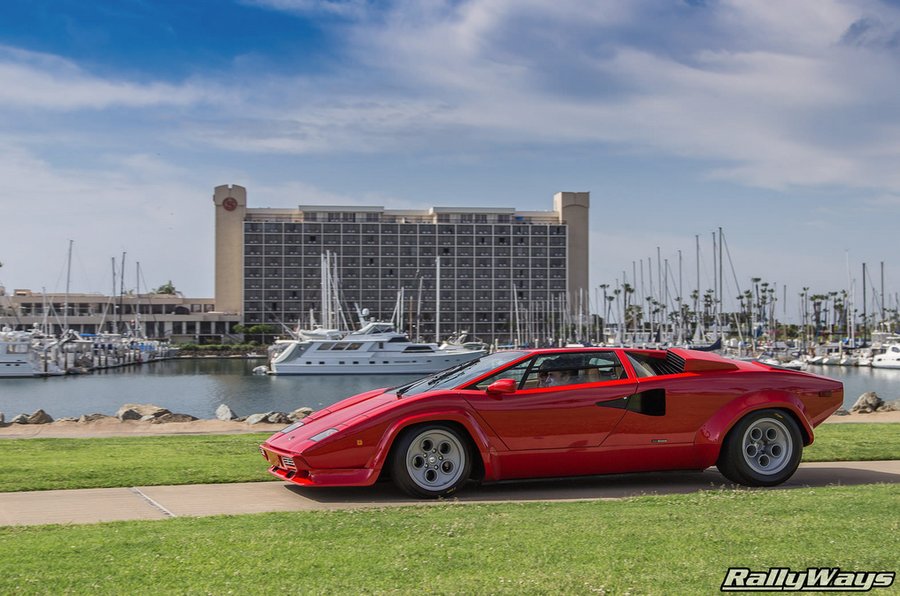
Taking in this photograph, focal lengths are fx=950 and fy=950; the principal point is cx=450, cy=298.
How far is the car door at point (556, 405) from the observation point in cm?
955

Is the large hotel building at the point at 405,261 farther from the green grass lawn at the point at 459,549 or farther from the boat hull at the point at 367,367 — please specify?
the green grass lawn at the point at 459,549

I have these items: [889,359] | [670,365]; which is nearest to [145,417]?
[670,365]

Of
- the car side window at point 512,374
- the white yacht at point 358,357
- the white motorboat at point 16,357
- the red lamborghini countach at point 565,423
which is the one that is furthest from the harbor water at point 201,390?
the car side window at point 512,374

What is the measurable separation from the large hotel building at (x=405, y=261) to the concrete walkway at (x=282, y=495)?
5921 inches

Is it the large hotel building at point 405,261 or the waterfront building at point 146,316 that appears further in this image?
the large hotel building at point 405,261

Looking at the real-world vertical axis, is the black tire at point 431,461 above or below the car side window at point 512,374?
below

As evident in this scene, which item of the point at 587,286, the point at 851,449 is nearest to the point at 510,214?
the point at 587,286

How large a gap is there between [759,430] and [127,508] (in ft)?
21.2

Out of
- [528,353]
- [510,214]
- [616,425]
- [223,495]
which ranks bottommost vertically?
[223,495]

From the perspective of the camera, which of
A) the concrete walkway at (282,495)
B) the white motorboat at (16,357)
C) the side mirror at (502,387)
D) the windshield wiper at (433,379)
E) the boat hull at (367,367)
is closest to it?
the concrete walkway at (282,495)

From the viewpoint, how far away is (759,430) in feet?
33.4

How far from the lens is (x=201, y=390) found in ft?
222

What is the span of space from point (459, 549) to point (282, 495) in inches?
140

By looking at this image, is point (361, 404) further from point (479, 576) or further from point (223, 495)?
point (479, 576)
